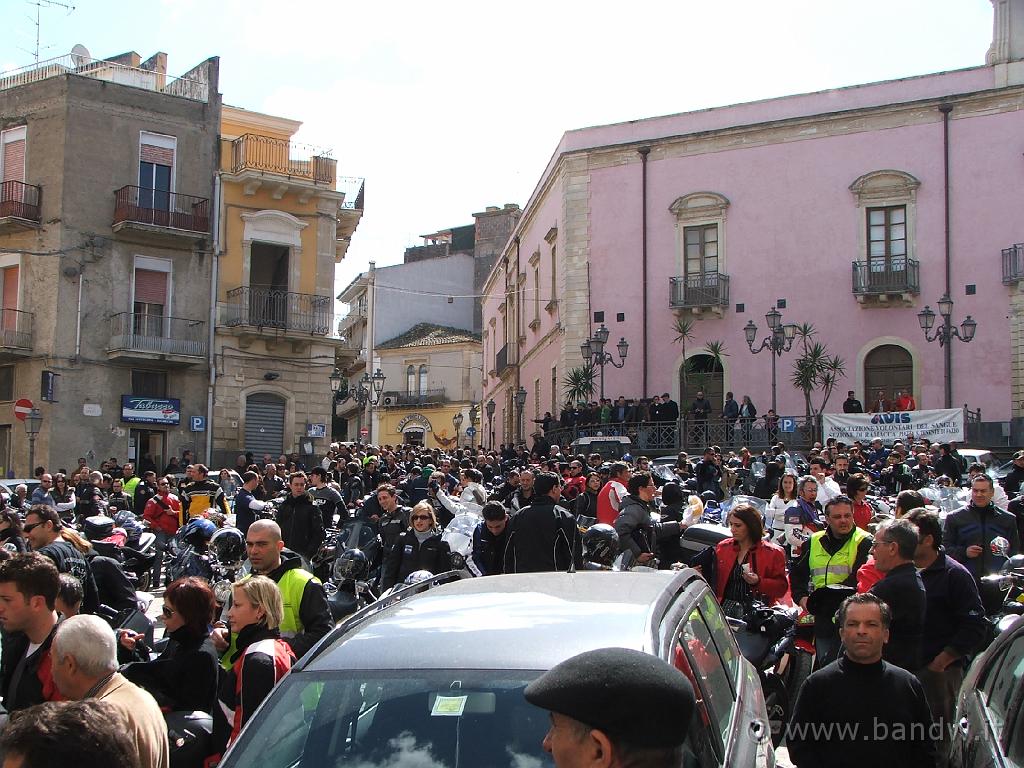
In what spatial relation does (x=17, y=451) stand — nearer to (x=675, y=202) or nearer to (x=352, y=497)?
(x=352, y=497)

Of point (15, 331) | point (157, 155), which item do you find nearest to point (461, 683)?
point (15, 331)

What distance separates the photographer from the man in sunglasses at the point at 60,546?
6.93m

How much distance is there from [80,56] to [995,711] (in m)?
33.2

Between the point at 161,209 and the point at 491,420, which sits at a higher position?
the point at 161,209

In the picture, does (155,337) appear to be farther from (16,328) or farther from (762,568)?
(762,568)

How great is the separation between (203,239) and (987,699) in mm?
30536

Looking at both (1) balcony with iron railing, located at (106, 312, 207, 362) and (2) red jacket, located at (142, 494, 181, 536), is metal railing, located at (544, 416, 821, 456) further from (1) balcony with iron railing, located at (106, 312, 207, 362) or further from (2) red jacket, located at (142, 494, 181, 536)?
(2) red jacket, located at (142, 494, 181, 536)

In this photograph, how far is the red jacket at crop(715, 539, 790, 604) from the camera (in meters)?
7.36

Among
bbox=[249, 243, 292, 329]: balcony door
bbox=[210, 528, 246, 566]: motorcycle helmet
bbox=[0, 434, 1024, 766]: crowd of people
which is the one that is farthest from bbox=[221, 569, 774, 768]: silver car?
bbox=[249, 243, 292, 329]: balcony door

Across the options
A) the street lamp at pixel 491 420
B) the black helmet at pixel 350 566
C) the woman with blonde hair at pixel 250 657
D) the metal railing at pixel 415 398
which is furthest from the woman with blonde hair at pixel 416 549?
the metal railing at pixel 415 398

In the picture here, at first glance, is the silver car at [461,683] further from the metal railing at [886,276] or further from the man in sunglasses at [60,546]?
the metal railing at [886,276]

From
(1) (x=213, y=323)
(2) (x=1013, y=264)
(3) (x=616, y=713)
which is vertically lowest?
(3) (x=616, y=713)

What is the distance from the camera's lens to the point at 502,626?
3.92 m

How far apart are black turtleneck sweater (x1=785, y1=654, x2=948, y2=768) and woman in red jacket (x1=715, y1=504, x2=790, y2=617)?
2434 mm
